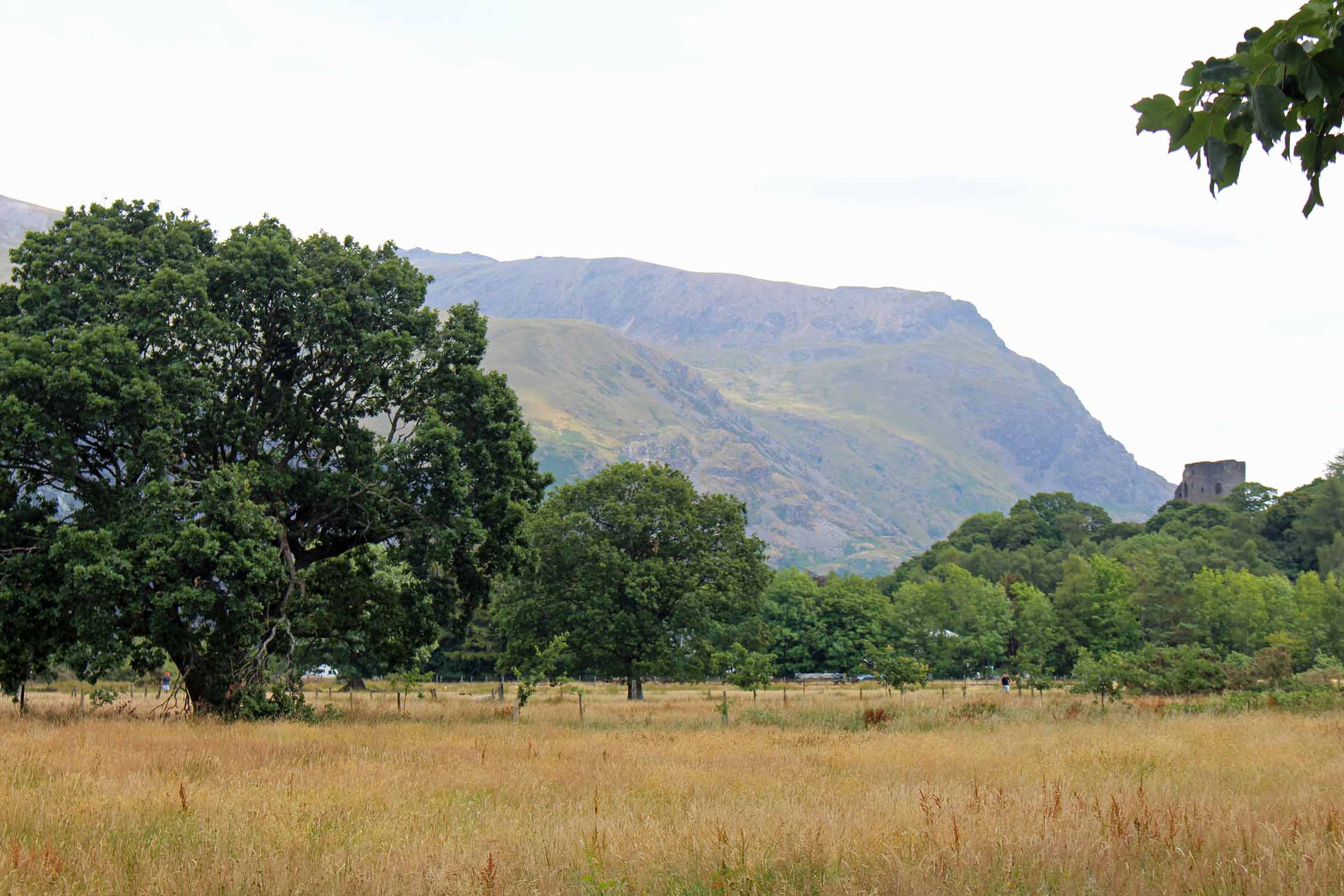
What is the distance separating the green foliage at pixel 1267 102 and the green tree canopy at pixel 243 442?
23.6 meters

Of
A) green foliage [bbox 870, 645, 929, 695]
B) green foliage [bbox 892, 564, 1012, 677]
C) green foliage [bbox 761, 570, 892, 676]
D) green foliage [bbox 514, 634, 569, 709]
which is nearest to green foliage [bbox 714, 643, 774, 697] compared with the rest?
green foliage [bbox 870, 645, 929, 695]

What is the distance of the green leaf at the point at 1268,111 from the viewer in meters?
4.14

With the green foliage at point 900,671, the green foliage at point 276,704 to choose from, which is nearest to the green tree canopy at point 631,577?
the green foliage at point 900,671

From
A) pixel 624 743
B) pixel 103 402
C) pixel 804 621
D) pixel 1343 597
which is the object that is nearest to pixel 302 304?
pixel 103 402

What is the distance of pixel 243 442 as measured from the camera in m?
27.8

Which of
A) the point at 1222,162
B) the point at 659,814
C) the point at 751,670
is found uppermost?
the point at 1222,162

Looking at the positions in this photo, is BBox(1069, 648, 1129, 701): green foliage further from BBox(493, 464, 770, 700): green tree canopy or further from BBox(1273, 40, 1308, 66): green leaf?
Result: BBox(1273, 40, 1308, 66): green leaf

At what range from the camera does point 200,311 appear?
26.0m

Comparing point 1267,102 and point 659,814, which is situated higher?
point 1267,102

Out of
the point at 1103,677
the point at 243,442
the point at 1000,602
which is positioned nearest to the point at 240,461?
the point at 243,442

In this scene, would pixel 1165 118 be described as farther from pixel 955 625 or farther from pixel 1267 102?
pixel 955 625

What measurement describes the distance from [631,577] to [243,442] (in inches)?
1091

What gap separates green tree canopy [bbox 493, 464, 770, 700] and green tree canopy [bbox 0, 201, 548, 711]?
2223cm

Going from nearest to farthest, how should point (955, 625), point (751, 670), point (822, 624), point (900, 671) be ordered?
point (751, 670) < point (900, 671) < point (822, 624) < point (955, 625)
